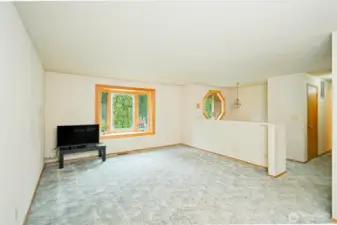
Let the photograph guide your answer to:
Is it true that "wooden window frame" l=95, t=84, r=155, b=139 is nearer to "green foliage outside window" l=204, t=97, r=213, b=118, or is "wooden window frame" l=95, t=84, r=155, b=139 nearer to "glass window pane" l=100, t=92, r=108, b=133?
"glass window pane" l=100, t=92, r=108, b=133

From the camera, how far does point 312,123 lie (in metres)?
4.49

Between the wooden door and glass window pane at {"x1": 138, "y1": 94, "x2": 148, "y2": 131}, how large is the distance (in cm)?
458

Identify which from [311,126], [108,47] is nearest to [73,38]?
[108,47]

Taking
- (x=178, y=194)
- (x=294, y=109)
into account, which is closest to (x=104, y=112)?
(x=178, y=194)

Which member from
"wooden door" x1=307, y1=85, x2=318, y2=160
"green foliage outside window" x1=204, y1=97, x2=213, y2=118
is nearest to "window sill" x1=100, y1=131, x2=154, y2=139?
"green foliage outside window" x1=204, y1=97, x2=213, y2=118

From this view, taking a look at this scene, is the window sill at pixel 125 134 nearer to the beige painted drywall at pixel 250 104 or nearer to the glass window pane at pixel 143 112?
the glass window pane at pixel 143 112

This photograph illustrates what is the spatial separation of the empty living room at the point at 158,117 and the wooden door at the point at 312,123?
6 centimetres

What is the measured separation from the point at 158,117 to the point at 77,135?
256 cm

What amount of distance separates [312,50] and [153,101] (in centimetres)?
416

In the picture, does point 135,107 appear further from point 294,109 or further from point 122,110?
point 294,109

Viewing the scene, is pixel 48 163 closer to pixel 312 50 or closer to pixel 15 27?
pixel 15 27

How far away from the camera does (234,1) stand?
150 centimetres

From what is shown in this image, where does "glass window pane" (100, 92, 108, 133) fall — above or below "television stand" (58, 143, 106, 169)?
above

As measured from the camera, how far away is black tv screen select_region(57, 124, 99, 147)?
158 inches
